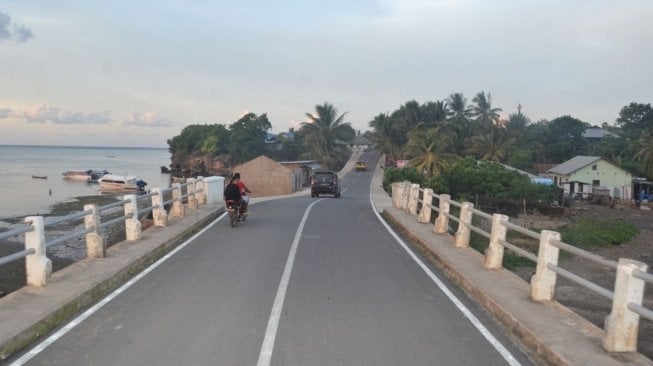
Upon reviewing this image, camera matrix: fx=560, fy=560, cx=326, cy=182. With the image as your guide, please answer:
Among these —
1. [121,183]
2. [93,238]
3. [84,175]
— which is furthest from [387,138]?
[93,238]

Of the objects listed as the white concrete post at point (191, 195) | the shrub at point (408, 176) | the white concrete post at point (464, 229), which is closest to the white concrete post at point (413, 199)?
the white concrete post at point (464, 229)

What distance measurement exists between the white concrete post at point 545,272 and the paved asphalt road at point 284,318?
2.92 feet

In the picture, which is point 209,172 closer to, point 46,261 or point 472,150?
point 472,150

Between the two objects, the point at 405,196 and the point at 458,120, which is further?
the point at 458,120

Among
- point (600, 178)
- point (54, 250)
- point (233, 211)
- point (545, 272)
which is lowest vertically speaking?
point (54, 250)

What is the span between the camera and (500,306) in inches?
283

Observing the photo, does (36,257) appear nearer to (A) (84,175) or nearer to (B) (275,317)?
(B) (275,317)

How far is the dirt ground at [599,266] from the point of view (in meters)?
12.3

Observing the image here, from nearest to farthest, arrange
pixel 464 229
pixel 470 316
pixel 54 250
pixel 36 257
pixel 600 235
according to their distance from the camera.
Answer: pixel 470 316 → pixel 36 257 → pixel 464 229 → pixel 54 250 → pixel 600 235

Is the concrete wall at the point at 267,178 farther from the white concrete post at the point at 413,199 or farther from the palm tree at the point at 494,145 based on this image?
the white concrete post at the point at 413,199

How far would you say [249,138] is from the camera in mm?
101250

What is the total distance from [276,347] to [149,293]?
3111mm

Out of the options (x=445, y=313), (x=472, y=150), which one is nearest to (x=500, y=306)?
(x=445, y=313)

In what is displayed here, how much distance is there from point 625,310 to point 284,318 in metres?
3.72
